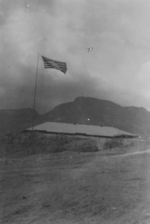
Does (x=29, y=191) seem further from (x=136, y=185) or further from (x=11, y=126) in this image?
(x=11, y=126)

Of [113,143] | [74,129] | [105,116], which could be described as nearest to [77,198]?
[113,143]

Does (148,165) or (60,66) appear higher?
(60,66)

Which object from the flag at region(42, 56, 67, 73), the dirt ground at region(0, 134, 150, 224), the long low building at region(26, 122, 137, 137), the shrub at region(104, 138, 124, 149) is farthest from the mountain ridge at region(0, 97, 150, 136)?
the dirt ground at region(0, 134, 150, 224)

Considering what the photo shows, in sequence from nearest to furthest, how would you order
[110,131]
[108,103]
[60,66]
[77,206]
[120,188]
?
[77,206] → [120,188] → [60,66] → [110,131] → [108,103]

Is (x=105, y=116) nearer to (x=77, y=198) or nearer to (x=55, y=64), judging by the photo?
(x=55, y=64)

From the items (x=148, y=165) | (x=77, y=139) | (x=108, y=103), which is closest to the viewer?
(x=148, y=165)

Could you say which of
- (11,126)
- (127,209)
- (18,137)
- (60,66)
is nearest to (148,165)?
(127,209)

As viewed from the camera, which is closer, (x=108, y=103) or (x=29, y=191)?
(x=29, y=191)

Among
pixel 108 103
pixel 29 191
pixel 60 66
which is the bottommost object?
pixel 29 191

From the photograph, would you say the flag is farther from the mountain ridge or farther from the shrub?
the mountain ridge

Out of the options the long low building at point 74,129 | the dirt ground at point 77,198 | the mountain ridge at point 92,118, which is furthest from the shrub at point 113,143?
the mountain ridge at point 92,118
